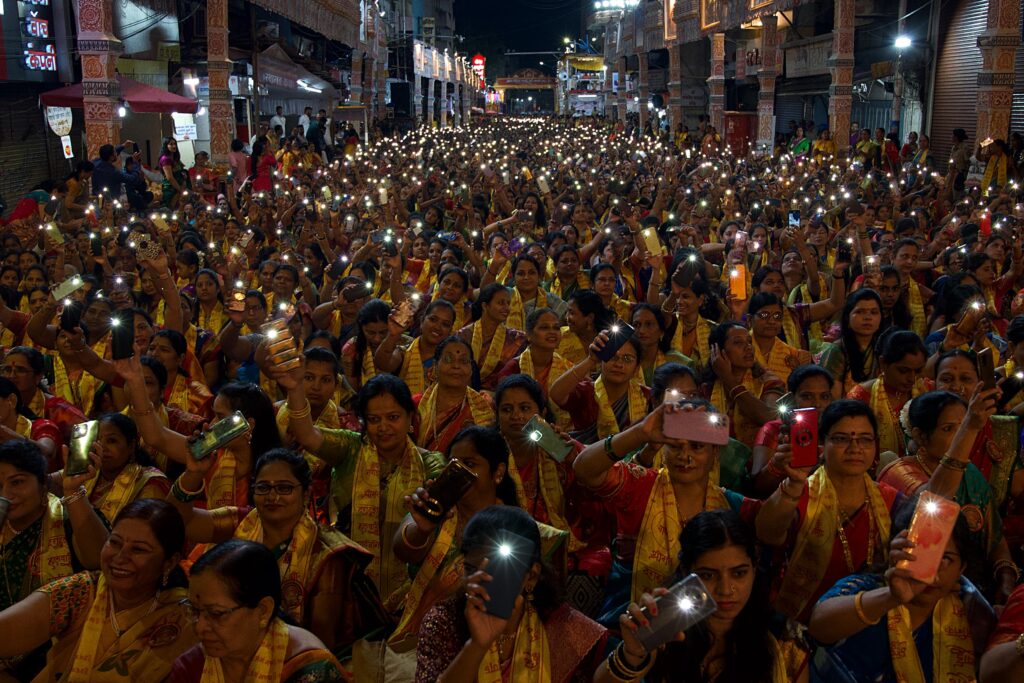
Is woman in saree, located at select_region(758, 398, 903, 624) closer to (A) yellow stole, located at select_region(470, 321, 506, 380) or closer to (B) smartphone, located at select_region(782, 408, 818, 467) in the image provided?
(B) smartphone, located at select_region(782, 408, 818, 467)

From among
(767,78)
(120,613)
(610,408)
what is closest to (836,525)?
(610,408)

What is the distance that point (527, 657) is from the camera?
2660mm

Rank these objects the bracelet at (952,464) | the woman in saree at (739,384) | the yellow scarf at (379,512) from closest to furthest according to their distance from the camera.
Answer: the bracelet at (952,464), the yellow scarf at (379,512), the woman in saree at (739,384)

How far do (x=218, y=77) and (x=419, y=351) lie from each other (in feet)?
43.0

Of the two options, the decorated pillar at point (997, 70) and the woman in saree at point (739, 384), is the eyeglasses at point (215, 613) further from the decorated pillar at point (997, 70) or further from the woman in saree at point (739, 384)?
the decorated pillar at point (997, 70)

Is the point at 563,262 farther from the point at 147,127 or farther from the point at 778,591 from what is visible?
the point at 147,127

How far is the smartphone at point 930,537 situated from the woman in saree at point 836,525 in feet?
2.58

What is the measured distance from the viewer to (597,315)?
5.52m

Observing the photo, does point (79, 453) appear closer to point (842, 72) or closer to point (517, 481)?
point (517, 481)

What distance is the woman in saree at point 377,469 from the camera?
12.3ft

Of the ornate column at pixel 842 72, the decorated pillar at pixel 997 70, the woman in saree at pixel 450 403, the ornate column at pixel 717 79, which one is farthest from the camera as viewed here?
the ornate column at pixel 717 79

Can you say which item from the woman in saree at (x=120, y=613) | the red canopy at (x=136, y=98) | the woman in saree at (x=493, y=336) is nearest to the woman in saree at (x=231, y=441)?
the woman in saree at (x=120, y=613)

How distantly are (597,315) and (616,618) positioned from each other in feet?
8.48

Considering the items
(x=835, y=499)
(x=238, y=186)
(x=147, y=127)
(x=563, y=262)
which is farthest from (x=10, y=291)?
(x=147, y=127)
